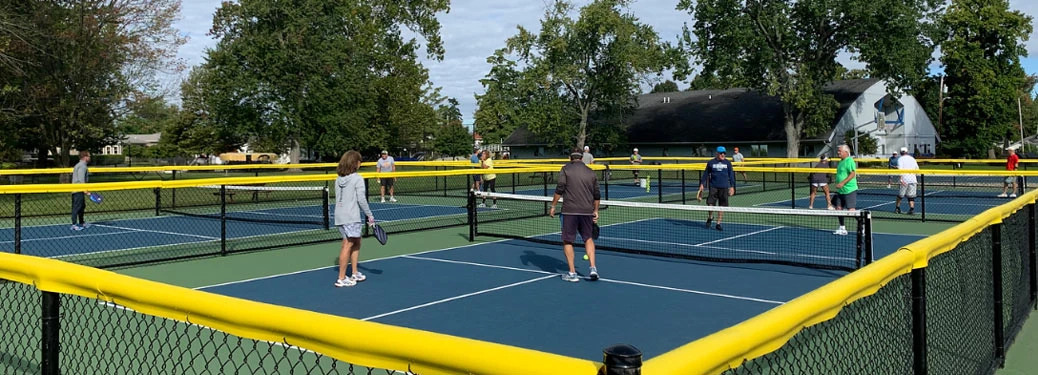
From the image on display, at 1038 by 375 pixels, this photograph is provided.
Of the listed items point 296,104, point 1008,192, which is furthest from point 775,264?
point 296,104

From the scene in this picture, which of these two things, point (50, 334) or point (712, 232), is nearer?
point (50, 334)

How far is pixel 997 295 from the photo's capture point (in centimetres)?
636

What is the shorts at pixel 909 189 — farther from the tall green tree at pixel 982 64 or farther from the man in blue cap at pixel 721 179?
the tall green tree at pixel 982 64

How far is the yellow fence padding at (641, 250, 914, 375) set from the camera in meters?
1.93

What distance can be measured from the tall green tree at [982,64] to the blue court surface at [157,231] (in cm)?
5875

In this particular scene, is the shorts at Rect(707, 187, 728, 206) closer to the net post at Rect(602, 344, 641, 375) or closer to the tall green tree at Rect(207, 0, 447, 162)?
the net post at Rect(602, 344, 641, 375)

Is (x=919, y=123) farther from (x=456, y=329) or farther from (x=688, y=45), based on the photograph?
(x=456, y=329)

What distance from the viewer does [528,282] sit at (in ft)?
36.9

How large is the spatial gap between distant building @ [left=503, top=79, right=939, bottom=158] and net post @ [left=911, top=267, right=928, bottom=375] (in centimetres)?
5409

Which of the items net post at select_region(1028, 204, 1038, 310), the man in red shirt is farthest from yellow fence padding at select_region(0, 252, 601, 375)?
the man in red shirt

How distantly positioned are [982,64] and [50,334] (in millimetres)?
75269

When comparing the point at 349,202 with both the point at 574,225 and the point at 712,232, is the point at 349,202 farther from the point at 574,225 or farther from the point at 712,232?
the point at 712,232

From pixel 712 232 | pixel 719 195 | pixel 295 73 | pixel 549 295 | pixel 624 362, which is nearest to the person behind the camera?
pixel 624 362

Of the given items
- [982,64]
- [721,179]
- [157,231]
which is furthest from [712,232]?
[982,64]
